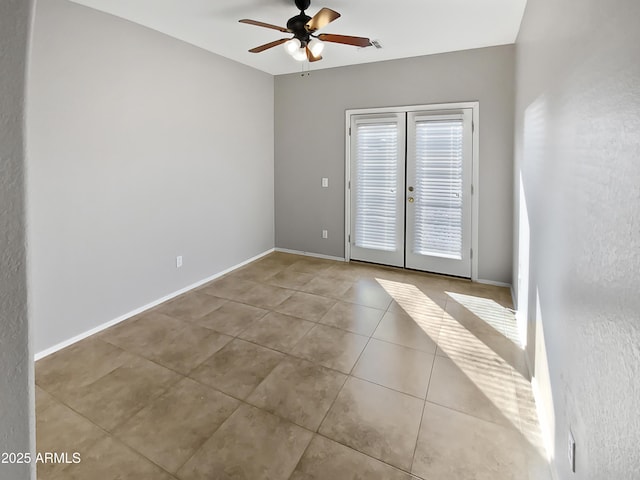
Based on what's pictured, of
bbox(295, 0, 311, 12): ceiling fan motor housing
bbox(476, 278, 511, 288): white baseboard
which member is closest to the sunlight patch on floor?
bbox(476, 278, 511, 288): white baseboard

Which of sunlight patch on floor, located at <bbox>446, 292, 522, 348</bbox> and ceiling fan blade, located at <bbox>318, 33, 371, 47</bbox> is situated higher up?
ceiling fan blade, located at <bbox>318, 33, 371, 47</bbox>

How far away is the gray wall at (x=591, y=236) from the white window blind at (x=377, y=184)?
2.50 metres

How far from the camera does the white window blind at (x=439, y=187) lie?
13.2 ft

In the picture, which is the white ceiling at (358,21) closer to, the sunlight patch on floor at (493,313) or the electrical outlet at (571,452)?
the sunlight patch on floor at (493,313)

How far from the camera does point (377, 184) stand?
4.54 metres

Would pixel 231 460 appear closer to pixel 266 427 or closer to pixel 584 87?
pixel 266 427

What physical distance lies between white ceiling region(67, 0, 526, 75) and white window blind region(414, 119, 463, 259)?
91 cm

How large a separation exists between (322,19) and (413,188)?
2361 millimetres

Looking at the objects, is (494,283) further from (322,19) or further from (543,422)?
(322,19)

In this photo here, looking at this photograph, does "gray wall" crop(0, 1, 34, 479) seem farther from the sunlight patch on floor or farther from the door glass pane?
the door glass pane

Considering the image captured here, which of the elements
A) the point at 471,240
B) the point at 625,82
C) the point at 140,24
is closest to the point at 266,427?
the point at 625,82

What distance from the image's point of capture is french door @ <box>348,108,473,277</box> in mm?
4039

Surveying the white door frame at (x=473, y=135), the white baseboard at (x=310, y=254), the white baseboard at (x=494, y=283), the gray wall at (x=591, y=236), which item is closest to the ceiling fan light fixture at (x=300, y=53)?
the white door frame at (x=473, y=135)

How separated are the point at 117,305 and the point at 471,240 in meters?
3.90
